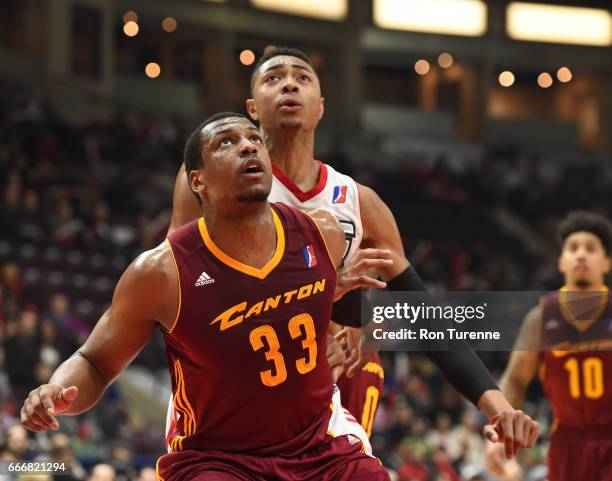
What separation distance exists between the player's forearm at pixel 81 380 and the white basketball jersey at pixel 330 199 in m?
1.37

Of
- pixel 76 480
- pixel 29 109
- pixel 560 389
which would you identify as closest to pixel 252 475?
pixel 560 389

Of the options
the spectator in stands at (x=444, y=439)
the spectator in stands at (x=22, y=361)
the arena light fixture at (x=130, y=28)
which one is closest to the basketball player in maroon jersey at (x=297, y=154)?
the spectator in stands at (x=22, y=361)

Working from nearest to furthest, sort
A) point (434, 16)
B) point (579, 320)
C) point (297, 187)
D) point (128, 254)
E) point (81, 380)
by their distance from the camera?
1. point (81, 380)
2. point (297, 187)
3. point (579, 320)
4. point (128, 254)
5. point (434, 16)

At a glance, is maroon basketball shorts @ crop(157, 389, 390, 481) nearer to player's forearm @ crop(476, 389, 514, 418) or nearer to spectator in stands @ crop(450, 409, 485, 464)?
player's forearm @ crop(476, 389, 514, 418)

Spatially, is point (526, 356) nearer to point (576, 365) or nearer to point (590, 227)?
point (576, 365)

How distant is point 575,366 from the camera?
6.62m

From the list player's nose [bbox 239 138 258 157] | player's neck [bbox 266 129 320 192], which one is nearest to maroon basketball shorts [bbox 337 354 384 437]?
player's neck [bbox 266 129 320 192]

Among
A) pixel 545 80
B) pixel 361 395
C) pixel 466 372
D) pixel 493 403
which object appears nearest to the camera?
pixel 493 403

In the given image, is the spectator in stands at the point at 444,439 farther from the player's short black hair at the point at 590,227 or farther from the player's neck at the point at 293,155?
the player's neck at the point at 293,155

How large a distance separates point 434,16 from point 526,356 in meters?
26.2

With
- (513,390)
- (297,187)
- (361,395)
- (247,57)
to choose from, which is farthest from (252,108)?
(247,57)

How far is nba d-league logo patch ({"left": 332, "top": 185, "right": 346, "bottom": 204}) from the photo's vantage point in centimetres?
546

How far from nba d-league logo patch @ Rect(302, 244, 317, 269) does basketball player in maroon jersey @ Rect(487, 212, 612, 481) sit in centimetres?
221

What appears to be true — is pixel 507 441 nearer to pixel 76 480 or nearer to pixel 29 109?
pixel 76 480
